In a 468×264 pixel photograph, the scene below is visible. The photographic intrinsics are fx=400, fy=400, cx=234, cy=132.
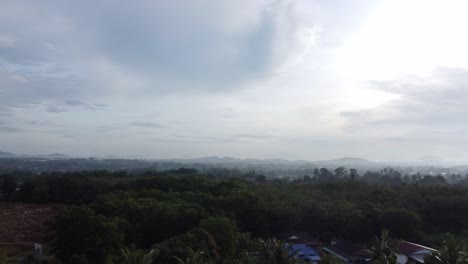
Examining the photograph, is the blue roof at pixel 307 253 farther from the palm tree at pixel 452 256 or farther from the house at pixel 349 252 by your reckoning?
the palm tree at pixel 452 256

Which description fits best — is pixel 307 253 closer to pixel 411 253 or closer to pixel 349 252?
pixel 349 252

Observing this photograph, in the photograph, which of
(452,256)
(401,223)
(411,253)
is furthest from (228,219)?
(401,223)

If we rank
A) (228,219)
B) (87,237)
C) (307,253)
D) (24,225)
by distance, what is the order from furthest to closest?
(24,225)
(307,253)
(228,219)
(87,237)

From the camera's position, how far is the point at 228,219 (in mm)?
20672

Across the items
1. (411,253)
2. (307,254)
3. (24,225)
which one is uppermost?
(411,253)

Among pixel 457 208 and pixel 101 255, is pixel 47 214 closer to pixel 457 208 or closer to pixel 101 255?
pixel 101 255

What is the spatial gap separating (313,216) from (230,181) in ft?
30.4

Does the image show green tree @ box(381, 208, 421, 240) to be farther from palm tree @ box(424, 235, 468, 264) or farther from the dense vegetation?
palm tree @ box(424, 235, 468, 264)

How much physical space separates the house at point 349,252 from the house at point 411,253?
1.67 meters

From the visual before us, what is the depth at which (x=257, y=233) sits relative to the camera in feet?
87.5

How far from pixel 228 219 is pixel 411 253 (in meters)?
9.95

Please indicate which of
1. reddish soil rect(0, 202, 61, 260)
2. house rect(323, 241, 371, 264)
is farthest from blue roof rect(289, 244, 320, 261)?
reddish soil rect(0, 202, 61, 260)

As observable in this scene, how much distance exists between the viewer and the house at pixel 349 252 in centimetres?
2186

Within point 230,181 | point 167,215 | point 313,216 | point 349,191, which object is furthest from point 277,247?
point 349,191
